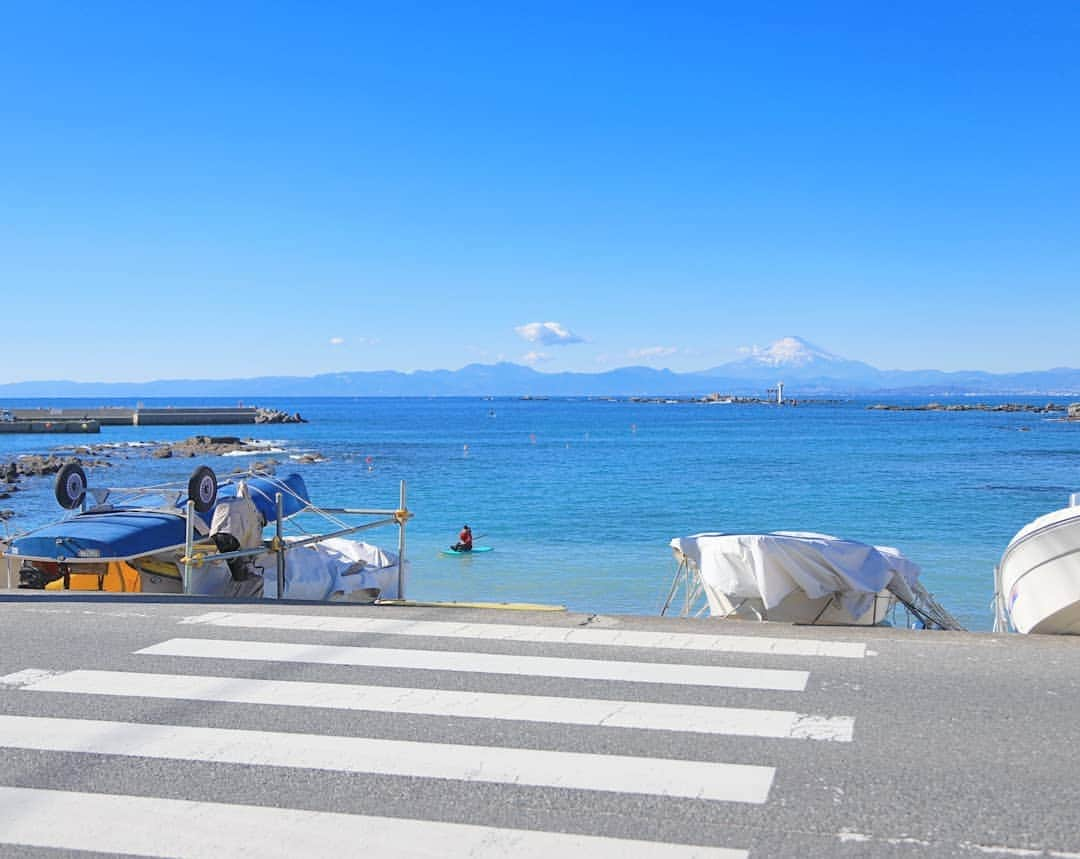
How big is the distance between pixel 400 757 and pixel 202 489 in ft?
22.5

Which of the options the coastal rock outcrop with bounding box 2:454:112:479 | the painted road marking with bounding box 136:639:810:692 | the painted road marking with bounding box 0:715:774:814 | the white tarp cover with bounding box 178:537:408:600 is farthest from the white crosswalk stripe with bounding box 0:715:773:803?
the coastal rock outcrop with bounding box 2:454:112:479

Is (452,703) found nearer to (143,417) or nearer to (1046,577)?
(1046,577)

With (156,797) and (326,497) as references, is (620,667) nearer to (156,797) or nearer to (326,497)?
(156,797)

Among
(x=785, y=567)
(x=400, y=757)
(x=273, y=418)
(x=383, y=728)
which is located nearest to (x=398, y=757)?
(x=400, y=757)

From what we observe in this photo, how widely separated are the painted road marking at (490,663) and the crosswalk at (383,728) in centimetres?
2

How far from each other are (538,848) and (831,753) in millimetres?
1725

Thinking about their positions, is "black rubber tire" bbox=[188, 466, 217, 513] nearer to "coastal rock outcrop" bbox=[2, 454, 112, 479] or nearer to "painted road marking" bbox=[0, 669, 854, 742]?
"painted road marking" bbox=[0, 669, 854, 742]

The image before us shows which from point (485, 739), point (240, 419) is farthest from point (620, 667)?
point (240, 419)

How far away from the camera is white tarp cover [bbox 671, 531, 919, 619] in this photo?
10.4 meters

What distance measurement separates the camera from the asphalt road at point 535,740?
4.33m

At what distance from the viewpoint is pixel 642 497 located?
1720 inches

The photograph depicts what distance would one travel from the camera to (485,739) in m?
5.47

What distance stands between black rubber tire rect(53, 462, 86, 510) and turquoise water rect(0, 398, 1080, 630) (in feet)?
33.4

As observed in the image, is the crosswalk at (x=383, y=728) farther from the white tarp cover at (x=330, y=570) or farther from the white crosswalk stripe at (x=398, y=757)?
the white tarp cover at (x=330, y=570)
